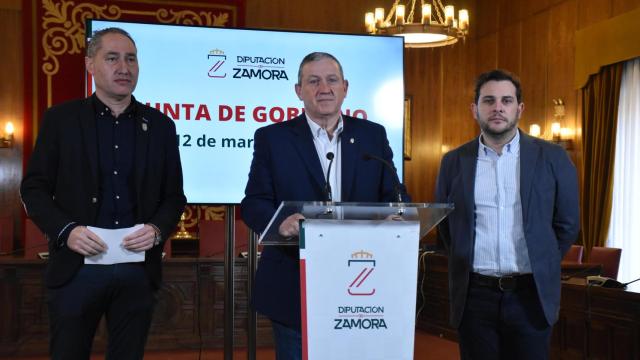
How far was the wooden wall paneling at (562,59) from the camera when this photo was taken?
938 cm

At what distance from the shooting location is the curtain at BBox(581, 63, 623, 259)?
8.70 meters

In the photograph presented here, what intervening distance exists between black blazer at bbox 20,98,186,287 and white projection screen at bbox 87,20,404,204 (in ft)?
2.97

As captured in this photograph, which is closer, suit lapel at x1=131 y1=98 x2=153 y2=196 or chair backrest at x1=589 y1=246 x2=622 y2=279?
suit lapel at x1=131 y1=98 x2=153 y2=196

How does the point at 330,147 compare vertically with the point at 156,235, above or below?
above

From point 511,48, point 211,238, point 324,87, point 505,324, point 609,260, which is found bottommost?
point 609,260

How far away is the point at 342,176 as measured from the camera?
2.51 m

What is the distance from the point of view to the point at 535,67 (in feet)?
33.0

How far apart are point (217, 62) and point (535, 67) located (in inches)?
287

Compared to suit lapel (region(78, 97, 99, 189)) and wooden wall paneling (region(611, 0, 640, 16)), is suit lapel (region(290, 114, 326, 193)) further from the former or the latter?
wooden wall paneling (region(611, 0, 640, 16))

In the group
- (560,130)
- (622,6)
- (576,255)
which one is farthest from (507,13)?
(576,255)

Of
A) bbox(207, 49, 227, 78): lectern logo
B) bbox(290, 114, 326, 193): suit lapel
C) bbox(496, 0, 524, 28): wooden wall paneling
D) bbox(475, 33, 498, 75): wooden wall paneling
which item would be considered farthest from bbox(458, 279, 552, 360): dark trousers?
bbox(475, 33, 498, 75): wooden wall paneling

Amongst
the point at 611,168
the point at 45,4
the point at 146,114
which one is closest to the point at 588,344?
the point at 146,114

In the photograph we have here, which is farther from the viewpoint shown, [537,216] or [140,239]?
[537,216]

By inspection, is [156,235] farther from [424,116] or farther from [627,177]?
[424,116]
